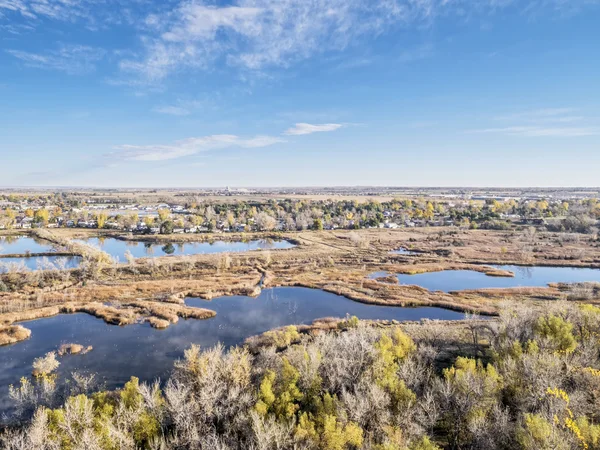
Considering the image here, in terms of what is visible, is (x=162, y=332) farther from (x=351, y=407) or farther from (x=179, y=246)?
(x=179, y=246)

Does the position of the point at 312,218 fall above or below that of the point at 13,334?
above

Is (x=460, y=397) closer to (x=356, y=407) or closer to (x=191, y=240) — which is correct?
(x=356, y=407)

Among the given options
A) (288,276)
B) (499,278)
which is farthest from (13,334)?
(499,278)

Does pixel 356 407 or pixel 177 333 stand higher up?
pixel 356 407

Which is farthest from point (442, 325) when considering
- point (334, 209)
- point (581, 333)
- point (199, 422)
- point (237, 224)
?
point (334, 209)

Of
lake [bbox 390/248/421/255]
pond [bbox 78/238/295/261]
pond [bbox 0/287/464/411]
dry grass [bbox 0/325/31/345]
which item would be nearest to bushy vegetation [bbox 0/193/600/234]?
pond [bbox 78/238/295/261]

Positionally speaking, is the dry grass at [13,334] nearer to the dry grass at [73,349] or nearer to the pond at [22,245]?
the dry grass at [73,349]
